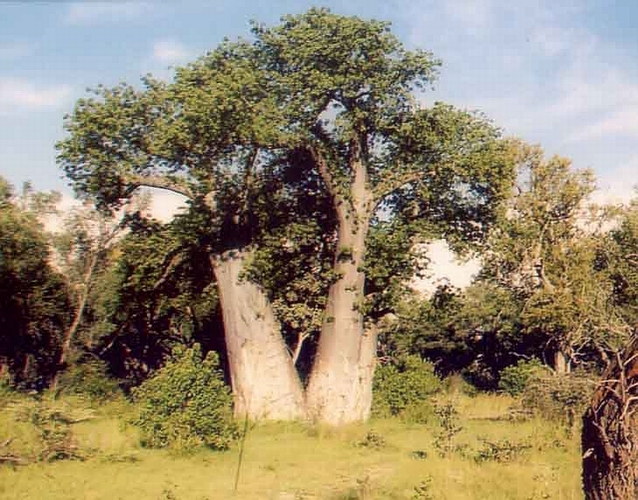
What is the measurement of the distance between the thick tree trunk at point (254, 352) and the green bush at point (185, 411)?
3.08 meters

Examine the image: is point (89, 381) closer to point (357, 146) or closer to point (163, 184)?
point (163, 184)

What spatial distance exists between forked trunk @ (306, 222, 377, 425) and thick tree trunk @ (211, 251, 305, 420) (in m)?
0.50

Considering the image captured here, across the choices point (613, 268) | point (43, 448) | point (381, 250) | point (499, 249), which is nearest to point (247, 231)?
point (381, 250)

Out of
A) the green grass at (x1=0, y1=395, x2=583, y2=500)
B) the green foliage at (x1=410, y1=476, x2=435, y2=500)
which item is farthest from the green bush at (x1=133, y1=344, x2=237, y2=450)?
the green foliage at (x1=410, y1=476, x2=435, y2=500)

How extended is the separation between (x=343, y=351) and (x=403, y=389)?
2.38 meters

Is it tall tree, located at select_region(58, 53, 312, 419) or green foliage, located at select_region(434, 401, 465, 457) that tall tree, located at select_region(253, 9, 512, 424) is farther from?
green foliage, located at select_region(434, 401, 465, 457)

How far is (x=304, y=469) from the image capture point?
30.0 feet

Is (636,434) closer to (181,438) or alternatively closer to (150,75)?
(181,438)

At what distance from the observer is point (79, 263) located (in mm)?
19547

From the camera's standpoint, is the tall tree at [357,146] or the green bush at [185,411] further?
the tall tree at [357,146]

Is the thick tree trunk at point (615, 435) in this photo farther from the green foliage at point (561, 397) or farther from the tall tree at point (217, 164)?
the tall tree at point (217, 164)

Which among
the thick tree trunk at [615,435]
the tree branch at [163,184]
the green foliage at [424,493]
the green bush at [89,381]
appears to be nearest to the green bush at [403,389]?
the tree branch at [163,184]

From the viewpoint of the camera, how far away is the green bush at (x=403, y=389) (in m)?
15.0

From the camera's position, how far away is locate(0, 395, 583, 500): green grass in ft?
23.5
